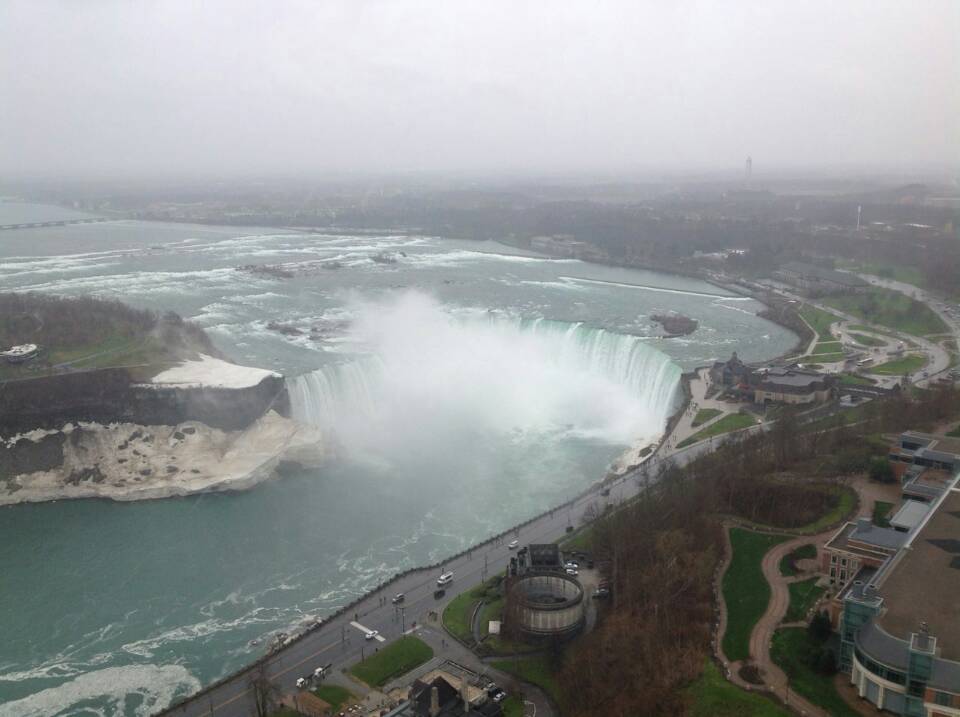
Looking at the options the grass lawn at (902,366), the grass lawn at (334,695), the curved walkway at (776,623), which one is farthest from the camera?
the grass lawn at (902,366)

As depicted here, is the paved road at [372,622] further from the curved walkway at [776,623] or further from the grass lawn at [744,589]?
the curved walkway at [776,623]

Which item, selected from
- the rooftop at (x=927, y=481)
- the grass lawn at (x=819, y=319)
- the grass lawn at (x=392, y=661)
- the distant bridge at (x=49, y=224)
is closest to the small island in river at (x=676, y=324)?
the grass lawn at (x=819, y=319)

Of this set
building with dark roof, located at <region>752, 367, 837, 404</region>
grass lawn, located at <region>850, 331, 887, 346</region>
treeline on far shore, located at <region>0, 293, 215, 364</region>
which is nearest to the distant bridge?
treeline on far shore, located at <region>0, 293, 215, 364</region>

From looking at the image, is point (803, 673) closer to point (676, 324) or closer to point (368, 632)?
point (368, 632)

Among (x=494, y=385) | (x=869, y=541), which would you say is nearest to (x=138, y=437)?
(x=494, y=385)

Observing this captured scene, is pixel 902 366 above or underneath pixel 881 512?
underneath

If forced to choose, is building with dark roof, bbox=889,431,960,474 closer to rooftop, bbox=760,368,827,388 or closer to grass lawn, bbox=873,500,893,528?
grass lawn, bbox=873,500,893,528

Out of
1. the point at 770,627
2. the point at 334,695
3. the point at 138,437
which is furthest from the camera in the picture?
the point at 138,437
